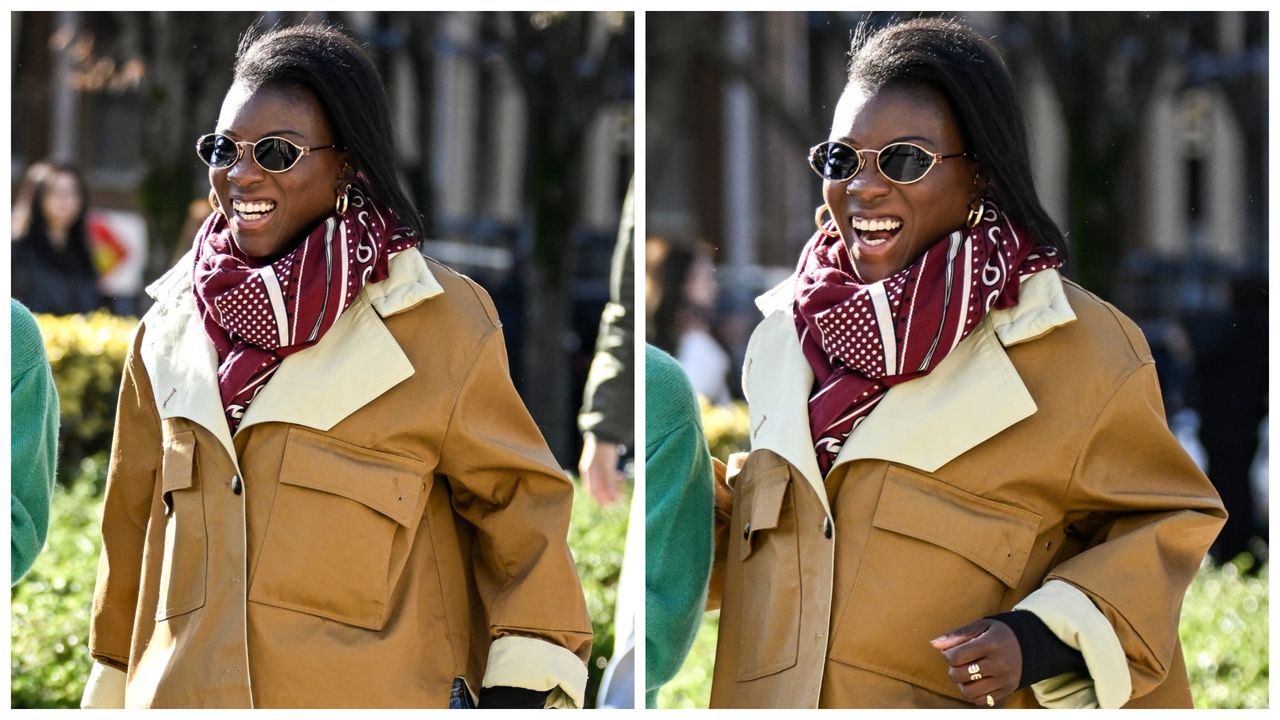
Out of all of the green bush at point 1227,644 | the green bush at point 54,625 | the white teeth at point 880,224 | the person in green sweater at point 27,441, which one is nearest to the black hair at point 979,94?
the white teeth at point 880,224

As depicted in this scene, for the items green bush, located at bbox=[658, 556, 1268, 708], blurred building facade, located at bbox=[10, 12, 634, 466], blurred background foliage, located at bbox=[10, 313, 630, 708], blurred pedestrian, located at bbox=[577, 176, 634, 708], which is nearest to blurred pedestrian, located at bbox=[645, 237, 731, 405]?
blurred building facade, located at bbox=[10, 12, 634, 466]

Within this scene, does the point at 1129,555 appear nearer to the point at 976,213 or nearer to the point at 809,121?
the point at 976,213

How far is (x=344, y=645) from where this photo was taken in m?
3.45

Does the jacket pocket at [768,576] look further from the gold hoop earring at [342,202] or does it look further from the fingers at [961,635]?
the gold hoop earring at [342,202]

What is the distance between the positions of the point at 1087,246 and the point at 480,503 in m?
8.10

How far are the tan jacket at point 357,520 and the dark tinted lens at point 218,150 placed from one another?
0.34 meters

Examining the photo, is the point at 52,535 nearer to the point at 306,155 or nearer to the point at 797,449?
the point at 306,155

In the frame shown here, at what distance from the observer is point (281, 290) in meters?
3.45

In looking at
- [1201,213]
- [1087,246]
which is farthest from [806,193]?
[1201,213]

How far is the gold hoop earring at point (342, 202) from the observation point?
362cm

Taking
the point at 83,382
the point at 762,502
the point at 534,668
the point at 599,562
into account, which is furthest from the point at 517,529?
the point at 83,382

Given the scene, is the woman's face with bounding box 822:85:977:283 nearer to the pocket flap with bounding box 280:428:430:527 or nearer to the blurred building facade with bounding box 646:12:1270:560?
the pocket flap with bounding box 280:428:430:527

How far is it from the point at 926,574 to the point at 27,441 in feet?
7.14

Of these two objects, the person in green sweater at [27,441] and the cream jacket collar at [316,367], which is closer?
the cream jacket collar at [316,367]
